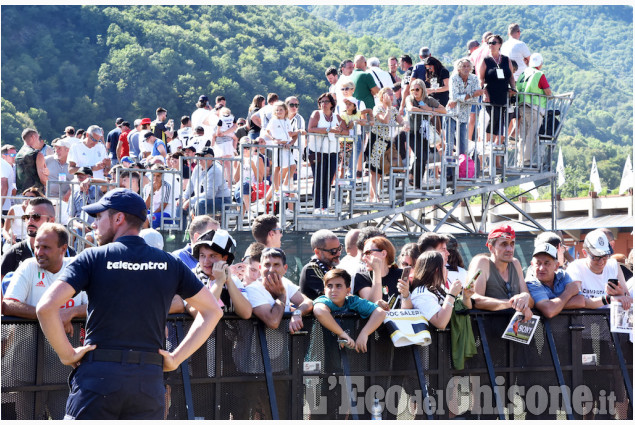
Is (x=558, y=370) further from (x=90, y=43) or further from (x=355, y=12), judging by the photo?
(x=355, y=12)

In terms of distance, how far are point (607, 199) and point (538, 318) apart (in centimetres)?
2899

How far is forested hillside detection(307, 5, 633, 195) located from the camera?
392 ft

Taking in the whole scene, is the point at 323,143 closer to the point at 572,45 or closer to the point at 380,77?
the point at 380,77

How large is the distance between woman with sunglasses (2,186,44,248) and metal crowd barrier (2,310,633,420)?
4.54m

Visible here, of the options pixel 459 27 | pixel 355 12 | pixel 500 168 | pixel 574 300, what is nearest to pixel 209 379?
A: pixel 574 300

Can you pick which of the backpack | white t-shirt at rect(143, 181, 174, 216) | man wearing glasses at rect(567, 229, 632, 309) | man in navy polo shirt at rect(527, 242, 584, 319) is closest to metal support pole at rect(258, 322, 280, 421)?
man in navy polo shirt at rect(527, 242, 584, 319)

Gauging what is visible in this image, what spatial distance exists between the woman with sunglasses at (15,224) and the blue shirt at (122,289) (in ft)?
19.4

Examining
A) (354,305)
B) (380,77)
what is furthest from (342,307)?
(380,77)

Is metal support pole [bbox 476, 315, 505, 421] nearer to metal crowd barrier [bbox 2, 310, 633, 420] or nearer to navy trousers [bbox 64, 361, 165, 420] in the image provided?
metal crowd barrier [bbox 2, 310, 633, 420]

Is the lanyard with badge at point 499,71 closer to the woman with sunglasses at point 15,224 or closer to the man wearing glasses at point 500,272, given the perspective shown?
the man wearing glasses at point 500,272

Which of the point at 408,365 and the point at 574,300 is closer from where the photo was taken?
the point at 408,365

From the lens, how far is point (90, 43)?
91.0 metres

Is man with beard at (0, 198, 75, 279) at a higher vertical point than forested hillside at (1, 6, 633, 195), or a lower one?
lower

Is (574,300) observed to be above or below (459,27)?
below
